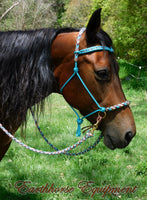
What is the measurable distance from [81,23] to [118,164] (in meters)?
19.4

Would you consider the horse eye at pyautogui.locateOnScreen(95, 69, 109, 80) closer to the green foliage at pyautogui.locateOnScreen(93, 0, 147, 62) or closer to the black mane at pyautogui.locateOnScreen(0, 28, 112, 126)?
the black mane at pyautogui.locateOnScreen(0, 28, 112, 126)

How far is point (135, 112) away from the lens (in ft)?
21.0

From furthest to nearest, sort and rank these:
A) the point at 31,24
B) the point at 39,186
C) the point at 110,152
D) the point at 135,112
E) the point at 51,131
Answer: the point at 31,24
the point at 135,112
the point at 51,131
the point at 110,152
the point at 39,186

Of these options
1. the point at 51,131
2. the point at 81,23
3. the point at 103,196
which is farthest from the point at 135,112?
the point at 81,23

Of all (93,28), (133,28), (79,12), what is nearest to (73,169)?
(93,28)

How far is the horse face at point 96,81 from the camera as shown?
158 centimetres

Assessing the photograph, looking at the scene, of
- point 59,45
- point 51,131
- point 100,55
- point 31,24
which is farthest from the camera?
point 31,24

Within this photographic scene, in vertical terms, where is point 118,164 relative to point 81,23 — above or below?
→ above

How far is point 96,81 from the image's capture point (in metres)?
1.58

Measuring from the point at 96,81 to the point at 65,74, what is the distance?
252mm

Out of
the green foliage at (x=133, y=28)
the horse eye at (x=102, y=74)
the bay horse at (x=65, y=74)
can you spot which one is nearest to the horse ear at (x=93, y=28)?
the bay horse at (x=65, y=74)

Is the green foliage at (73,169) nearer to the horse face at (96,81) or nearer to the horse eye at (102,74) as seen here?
the horse face at (96,81)

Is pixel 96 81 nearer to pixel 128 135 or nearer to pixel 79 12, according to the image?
pixel 128 135

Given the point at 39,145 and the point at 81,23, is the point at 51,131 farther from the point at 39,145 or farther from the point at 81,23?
the point at 81,23
